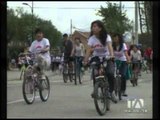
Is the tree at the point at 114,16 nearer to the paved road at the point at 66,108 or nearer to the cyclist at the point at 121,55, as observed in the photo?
the cyclist at the point at 121,55

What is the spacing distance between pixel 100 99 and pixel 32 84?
7.72 feet

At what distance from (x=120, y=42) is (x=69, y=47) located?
20.8ft

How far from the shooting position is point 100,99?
920 centimetres

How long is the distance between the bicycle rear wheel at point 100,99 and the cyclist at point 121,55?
2.67 meters

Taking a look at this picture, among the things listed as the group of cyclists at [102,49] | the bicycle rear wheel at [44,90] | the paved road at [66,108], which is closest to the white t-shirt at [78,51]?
the paved road at [66,108]

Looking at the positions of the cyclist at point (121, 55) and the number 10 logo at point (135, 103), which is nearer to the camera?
the number 10 logo at point (135, 103)

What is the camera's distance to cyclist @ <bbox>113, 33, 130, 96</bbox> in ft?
38.8

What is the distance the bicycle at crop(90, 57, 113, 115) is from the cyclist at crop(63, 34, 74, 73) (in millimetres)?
8302

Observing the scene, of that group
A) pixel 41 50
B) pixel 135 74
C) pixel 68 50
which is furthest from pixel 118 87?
pixel 68 50

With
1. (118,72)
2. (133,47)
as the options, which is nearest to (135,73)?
(133,47)

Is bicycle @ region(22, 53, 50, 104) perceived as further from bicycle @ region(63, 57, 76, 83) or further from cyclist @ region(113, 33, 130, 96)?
bicycle @ region(63, 57, 76, 83)

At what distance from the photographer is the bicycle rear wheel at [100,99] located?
8.98m
